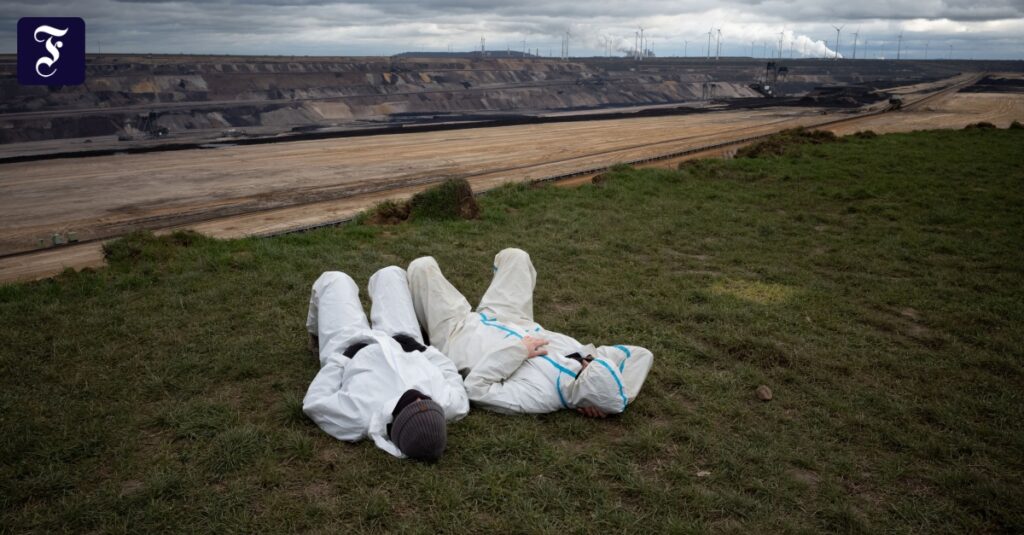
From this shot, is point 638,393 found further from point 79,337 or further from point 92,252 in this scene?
point 92,252

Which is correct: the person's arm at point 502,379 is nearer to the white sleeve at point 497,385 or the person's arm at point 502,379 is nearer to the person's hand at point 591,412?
the white sleeve at point 497,385

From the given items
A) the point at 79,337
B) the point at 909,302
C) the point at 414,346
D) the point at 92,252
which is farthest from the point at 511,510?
the point at 92,252

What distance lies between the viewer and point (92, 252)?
11062 millimetres

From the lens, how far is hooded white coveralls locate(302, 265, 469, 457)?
14.1 ft

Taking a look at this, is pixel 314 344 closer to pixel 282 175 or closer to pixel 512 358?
pixel 512 358

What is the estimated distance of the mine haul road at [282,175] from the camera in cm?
1274

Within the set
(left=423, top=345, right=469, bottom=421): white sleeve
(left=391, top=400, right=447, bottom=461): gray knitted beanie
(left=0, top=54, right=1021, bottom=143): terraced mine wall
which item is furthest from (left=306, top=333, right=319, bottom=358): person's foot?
(left=0, top=54, right=1021, bottom=143): terraced mine wall

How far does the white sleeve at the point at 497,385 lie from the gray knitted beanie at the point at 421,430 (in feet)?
2.16

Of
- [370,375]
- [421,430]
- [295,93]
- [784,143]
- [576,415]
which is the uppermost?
[295,93]

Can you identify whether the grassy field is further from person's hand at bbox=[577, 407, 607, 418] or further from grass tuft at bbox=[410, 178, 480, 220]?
grass tuft at bbox=[410, 178, 480, 220]

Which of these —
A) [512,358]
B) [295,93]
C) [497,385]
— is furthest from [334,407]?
[295,93]

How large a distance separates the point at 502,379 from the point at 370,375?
966 mm

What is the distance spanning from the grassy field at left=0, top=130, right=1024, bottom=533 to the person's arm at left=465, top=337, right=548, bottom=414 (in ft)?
0.40

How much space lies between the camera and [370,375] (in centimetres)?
438
